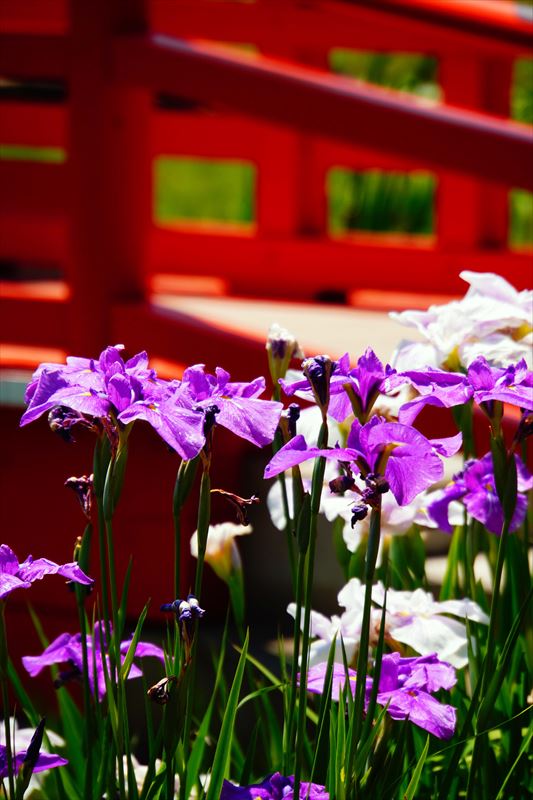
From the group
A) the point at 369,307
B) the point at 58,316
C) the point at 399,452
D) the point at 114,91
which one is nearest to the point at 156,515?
the point at 58,316

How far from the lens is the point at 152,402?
84 centimetres

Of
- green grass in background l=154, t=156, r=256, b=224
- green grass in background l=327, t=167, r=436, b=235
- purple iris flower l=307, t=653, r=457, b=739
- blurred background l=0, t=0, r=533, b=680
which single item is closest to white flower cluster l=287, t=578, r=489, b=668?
purple iris flower l=307, t=653, r=457, b=739

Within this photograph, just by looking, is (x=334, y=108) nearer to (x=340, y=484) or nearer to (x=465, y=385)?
(x=465, y=385)

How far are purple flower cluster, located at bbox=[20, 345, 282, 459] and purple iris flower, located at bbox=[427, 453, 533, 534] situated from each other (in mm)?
234

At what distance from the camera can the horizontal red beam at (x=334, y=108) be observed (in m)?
1.65

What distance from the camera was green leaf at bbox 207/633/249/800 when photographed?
0.93 metres

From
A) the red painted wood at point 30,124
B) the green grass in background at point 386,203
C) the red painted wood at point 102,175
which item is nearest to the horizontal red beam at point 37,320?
the red painted wood at point 102,175

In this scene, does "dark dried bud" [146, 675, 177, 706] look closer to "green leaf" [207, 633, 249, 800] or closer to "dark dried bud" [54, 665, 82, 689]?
"green leaf" [207, 633, 249, 800]

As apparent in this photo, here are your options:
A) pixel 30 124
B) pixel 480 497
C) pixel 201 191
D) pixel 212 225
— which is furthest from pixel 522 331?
pixel 201 191

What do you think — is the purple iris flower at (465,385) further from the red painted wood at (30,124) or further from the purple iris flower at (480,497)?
the red painted wood at (30,124)

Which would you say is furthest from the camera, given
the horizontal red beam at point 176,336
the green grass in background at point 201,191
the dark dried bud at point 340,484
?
the green grass in background at point 201,191

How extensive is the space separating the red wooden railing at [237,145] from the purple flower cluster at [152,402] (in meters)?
0.87

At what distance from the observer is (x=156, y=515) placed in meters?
1.86

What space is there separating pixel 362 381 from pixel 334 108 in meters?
0.96
